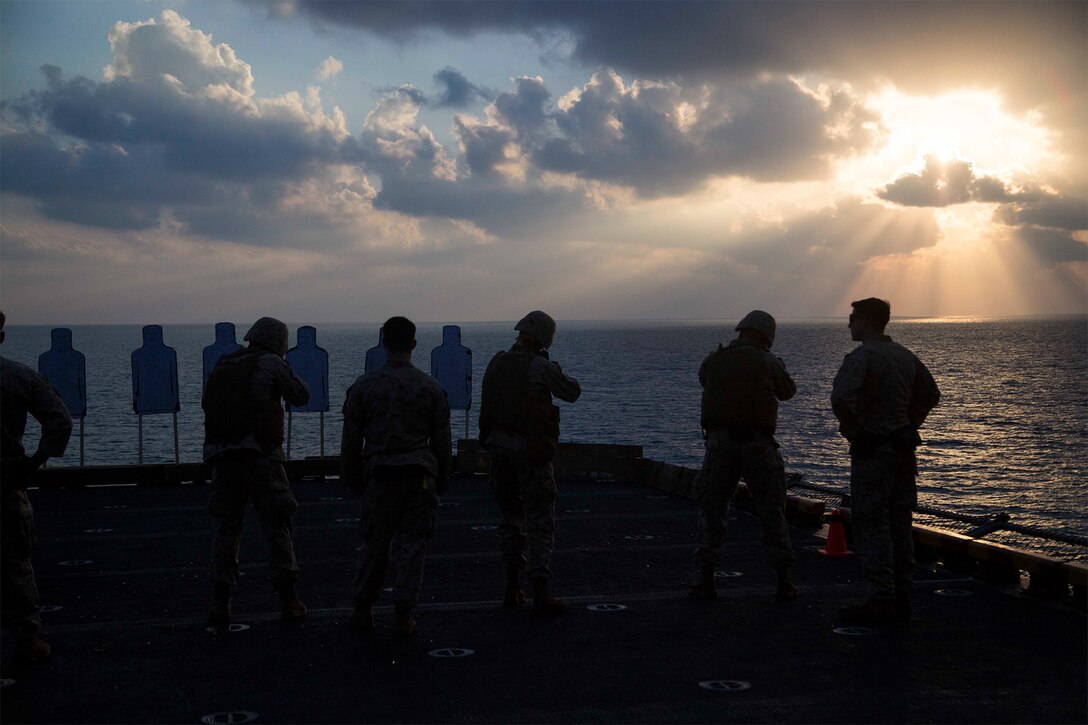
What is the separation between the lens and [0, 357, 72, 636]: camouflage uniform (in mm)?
Result: 6520

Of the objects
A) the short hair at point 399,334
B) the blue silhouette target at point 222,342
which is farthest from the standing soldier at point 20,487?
the blue silhouette target at point 222,342

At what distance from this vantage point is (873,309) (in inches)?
316

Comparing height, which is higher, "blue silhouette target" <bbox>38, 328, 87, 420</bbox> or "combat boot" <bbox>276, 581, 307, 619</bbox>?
"blue silhouette target" <bbox>38, 328, 87, 420</bbox>

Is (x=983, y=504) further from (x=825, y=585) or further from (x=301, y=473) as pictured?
(x=825, y=585)

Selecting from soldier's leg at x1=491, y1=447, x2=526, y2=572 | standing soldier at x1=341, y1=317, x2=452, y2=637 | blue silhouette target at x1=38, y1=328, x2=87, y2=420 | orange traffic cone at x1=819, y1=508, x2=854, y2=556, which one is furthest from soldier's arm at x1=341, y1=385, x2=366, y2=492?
blue silhouette target at x1=38, y1=328, x2=87, y2=420

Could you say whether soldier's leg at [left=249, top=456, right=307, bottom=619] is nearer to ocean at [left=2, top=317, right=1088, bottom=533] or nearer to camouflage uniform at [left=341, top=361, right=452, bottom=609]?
camouflage uniform at [left=341, top=361, right=452, bottom=609]

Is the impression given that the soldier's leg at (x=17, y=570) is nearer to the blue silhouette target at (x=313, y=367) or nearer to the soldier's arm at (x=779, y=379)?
the soldier's arm at (x=779, y=379)

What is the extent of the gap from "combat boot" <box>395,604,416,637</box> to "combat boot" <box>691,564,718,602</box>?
98.9 inches

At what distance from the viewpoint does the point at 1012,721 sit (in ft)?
18.1

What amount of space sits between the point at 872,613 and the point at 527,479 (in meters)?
2.76

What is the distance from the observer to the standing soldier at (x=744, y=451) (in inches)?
331

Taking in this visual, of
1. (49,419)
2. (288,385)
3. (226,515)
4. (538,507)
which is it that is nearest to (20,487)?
(49,419)

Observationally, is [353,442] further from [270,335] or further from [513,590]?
[513,590]

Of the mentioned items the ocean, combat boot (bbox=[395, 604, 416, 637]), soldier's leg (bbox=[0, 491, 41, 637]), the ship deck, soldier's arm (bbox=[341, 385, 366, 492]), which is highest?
soldier's arm (bbox=[341, 385, 366, 492])
